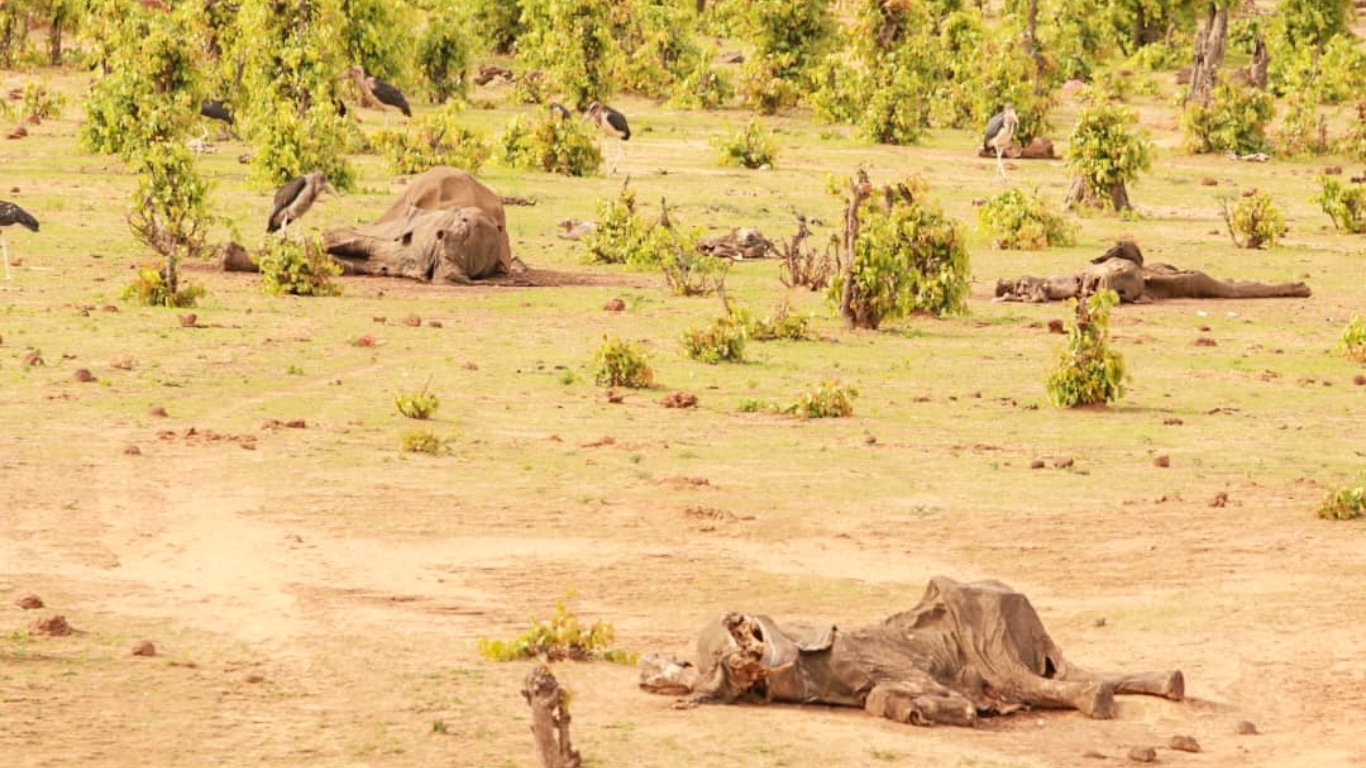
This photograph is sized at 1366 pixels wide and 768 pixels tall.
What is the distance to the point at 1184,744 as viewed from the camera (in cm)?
812

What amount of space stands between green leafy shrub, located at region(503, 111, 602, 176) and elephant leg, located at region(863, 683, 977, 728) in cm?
2084

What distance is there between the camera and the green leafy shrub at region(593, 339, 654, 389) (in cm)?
1591

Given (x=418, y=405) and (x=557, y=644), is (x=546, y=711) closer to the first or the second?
(x=557, y=644)

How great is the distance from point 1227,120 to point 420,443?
21.1 metres

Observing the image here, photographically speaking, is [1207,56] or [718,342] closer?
[718,342]

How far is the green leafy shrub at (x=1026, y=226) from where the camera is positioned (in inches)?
939

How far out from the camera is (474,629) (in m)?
9.70

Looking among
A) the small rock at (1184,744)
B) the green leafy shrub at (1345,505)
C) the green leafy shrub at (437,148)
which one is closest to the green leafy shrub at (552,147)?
the green leafy shrub at (437,148)

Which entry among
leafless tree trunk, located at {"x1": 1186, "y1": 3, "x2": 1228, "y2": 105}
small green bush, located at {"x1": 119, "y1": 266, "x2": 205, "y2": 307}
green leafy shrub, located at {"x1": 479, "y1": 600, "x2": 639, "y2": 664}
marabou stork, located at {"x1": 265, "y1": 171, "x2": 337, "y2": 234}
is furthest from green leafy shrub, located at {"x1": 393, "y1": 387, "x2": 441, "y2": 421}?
leafless tree trunk, located at {"x1": 1186, "y1": 3, "x2": 1228, "y2": 105}

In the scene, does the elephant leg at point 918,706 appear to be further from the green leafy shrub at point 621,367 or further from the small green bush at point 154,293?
the small green bush at point 154,293

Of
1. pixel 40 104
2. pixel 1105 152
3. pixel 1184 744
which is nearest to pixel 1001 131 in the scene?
pixel 1105 152

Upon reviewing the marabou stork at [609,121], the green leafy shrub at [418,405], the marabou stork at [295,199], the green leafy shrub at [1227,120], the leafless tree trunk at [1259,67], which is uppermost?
the leafless tree trunk at [1259,67]

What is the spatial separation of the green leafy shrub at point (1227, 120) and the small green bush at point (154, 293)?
17.3 meters

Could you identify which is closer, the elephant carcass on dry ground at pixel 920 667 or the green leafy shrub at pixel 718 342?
the elephant carcass on dry ground at pixel 920 667
